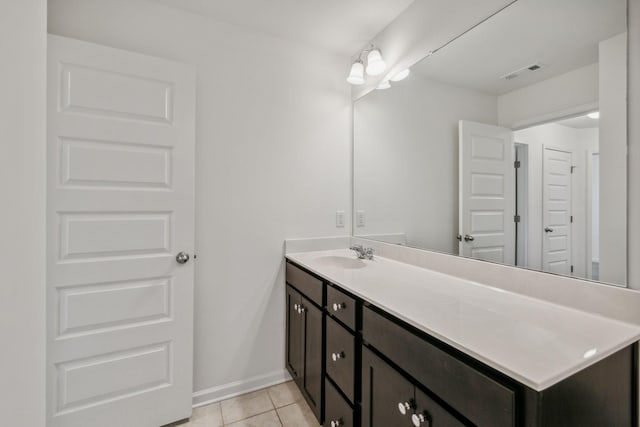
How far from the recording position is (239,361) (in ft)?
6.25

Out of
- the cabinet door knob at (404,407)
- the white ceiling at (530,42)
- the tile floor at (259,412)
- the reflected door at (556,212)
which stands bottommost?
the tile floor at (259,412)

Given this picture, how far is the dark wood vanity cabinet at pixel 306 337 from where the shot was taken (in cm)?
150

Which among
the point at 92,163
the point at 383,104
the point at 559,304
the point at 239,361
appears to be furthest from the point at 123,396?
the point at 383,104

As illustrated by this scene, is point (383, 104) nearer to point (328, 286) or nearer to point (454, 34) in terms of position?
point (454, 34)

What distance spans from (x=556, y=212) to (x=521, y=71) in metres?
0.62

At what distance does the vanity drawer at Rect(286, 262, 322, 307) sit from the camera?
1.53 metres

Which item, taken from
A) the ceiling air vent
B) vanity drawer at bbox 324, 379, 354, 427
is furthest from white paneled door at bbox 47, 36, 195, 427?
the ceiling air vent

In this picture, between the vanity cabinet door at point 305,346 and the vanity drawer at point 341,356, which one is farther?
the vanity cabinet door at point 305,346

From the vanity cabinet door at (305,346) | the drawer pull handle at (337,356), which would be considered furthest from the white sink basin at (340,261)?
the drawer pull handle at (337,356)

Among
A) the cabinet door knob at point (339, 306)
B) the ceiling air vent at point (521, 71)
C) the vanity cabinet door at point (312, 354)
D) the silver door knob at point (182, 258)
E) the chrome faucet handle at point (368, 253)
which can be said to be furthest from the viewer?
the chrome faucet handle at point (368, 253)

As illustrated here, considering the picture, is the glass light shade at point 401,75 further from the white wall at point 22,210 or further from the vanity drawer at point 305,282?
the white wall at point 22,210

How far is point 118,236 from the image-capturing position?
4.90 feet

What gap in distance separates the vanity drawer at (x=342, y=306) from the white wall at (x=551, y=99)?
3.55ft

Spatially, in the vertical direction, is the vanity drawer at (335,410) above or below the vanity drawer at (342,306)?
below
